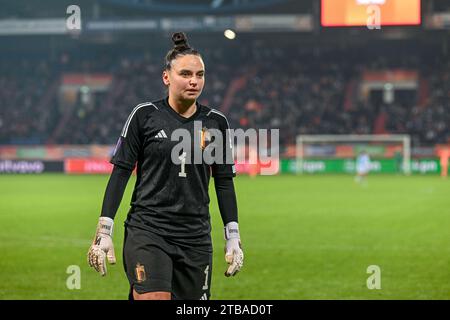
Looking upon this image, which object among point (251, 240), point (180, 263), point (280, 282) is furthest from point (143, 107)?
point (251, 240)

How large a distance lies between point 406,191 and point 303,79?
24106 millimetres

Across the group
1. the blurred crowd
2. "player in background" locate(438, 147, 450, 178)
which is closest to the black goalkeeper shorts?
"player in background" locate(438, 147, 450, 178)

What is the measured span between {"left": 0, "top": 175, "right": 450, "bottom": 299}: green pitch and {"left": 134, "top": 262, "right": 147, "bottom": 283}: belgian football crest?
417 centimetres

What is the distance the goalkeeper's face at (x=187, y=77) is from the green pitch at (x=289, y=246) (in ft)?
14.5

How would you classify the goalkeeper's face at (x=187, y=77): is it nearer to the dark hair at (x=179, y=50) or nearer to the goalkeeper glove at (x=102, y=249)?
the dark hair at (x=179, y=50)

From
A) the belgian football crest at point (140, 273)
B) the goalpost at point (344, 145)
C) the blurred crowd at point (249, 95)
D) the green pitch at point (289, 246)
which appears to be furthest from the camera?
the blurred crowd at point (249, 95)

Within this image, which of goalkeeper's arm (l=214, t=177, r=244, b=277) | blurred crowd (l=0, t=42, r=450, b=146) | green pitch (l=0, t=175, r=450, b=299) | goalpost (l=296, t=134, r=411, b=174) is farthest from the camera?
blurred crowd (l=0, t=42, r=450, b=146)

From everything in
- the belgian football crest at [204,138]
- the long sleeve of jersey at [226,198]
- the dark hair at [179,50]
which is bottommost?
the long sleeve of jersey at [226,198]

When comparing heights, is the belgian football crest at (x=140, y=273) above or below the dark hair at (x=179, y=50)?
below

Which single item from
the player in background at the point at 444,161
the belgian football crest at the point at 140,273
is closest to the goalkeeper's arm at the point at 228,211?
the belgian football crest at the point at 140,273

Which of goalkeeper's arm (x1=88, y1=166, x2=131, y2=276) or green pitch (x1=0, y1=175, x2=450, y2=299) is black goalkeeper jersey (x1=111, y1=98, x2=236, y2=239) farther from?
green pitch (x1=0, y1=175, x2=450, y2=299)

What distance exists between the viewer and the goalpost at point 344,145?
43031 millimetres

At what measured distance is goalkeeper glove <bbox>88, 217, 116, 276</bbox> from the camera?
17.0 ft

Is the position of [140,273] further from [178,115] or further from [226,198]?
[178,115]
